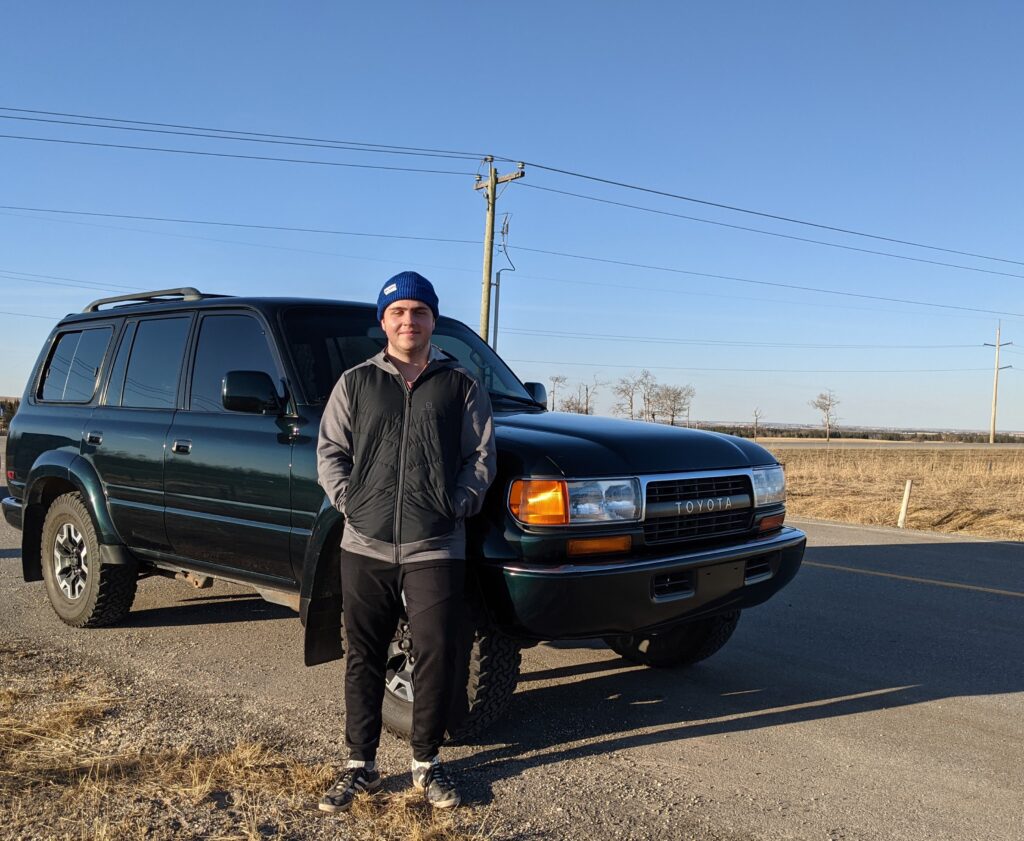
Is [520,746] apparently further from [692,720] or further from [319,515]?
[319,515]

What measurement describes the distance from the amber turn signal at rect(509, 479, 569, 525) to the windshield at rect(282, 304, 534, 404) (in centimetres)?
126

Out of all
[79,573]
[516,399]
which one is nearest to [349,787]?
A: [516,399]

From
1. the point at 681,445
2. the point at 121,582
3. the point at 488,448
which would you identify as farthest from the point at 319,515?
the point at 121,582

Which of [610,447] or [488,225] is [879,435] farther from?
[610,447]

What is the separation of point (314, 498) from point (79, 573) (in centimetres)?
277

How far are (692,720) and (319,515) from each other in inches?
81.0

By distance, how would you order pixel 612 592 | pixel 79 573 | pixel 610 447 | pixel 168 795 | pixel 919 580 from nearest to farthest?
pixel 168 795 → pixel 612 592 → pixel 610 447 → pixel 79 573 → pixel 919 580

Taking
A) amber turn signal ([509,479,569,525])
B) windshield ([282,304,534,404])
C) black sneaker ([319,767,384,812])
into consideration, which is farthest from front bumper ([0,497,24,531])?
amber turn signal ([509,479,569,525])

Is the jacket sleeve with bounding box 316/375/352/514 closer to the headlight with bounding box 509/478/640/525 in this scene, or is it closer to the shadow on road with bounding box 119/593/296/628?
the headlight with bounding box 509/478/640/525

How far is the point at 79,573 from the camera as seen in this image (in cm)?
624

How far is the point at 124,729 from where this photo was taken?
4234 mm

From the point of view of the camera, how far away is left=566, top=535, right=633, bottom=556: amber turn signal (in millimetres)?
3861

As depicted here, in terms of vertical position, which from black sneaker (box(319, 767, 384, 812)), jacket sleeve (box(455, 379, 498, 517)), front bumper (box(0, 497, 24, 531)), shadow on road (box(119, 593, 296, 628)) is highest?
jacket sleeve (box(455, 379, 498, 517))

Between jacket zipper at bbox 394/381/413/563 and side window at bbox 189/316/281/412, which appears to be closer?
jacket zipper at bbox 394/381/413/563
